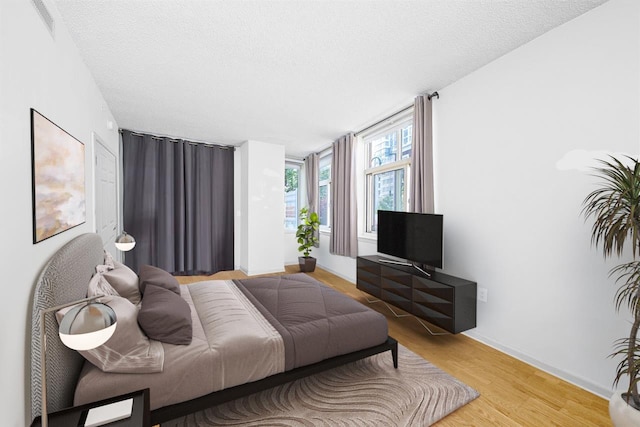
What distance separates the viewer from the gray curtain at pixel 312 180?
5798 millimetres

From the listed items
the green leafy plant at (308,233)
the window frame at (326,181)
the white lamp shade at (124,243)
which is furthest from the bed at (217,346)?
the window frame at (326,181)

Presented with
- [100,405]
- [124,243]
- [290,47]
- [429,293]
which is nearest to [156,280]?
[124,243]

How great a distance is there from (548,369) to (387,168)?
2784 millimetres

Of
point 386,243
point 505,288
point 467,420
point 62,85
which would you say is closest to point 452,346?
point 505,288

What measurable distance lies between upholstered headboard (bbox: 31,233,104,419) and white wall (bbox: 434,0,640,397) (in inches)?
119

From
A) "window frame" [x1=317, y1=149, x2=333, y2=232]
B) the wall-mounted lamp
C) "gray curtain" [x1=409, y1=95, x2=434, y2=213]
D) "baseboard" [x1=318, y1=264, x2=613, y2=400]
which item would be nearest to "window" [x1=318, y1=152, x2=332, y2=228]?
"window frame" [x1=317, y1=149, x2=333, y2=232]

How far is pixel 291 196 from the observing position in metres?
6.42

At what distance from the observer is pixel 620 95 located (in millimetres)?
1712

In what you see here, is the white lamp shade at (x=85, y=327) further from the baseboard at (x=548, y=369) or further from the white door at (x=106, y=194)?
→ the baseboard at (x=548, y=369)

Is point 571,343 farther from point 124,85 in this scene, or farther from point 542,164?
point 124,85

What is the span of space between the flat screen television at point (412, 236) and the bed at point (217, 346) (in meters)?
1.03

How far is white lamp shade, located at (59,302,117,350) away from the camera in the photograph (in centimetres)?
77

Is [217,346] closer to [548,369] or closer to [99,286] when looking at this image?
[99,286]

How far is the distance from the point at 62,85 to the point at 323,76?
1998mm
